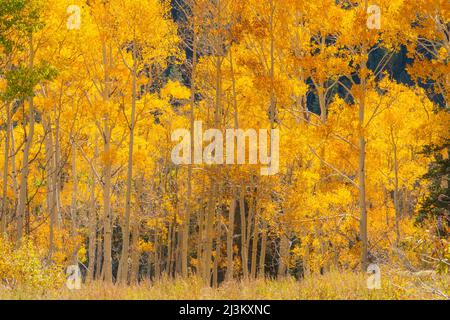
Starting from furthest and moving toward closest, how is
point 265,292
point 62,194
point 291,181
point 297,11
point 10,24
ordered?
point 62,194
point 291,181
point 297,11
point 10,24
point 265,292

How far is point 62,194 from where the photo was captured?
3391 centimetres

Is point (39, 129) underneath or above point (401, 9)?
underneath

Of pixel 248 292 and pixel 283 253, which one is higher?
pixel 248 292

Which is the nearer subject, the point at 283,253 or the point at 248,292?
the point at 248,292

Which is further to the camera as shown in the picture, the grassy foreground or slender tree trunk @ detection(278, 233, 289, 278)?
slender tree trunk @ detection(278, 233, 289, 278)

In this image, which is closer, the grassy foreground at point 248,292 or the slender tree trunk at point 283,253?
the grassy foreground at point 248,292

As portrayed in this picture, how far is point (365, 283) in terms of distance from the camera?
933 centimetres

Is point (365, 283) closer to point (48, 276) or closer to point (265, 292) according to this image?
point (265, 292)

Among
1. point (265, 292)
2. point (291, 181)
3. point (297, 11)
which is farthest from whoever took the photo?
point (291, 181)

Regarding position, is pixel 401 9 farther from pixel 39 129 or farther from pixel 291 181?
pixel 39 129

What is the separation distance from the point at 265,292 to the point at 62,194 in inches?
1064

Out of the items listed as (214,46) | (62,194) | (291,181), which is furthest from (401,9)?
(62,194)

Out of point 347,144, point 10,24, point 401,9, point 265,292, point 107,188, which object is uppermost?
point 401,9

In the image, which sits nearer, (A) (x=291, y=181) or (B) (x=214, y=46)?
(B) (x=214, y=46)
